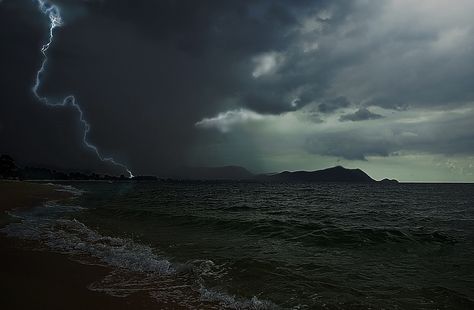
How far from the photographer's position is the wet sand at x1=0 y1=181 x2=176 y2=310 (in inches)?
260

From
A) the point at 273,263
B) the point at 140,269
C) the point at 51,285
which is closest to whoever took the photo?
the point at 51,285

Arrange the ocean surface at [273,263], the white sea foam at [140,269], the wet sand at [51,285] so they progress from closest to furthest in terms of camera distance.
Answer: the wet sand at [51,285] < the white sea foam at [140,269] < the ocean surface at [273,263]

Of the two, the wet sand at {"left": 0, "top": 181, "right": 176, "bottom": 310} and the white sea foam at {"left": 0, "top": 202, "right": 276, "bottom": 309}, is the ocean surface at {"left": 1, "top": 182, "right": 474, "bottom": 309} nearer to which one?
the white sea foam at {"left": 0, "top": 202, "right": 276, "bottom": 309}

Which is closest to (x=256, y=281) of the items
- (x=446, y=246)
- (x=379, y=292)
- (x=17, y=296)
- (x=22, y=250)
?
(x=379, y=292)

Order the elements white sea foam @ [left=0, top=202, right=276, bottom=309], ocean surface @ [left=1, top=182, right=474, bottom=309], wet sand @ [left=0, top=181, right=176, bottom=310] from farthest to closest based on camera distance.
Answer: ocean surface @ [left=1, top=182, right=474, bottom=309], white sea foam @ [left=0, top=202, right=276, bottom=309], wet sand @ [left=0, top=181, right=176, bottom=310]

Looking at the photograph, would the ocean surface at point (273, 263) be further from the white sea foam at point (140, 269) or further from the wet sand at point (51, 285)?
the wet sand at point (51, 285)

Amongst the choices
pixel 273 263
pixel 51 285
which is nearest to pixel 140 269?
pixel 51 285

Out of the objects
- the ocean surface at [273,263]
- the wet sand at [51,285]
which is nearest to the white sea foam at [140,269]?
the ocean surface at [273,263]

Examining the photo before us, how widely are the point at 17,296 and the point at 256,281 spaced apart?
5.35 m

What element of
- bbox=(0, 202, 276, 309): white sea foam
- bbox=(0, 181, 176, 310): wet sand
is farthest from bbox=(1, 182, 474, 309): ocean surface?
bbox=(0, 181, 176, 310): wet sand

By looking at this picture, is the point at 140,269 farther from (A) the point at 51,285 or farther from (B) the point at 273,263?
(B) the point at 273,263

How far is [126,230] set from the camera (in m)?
17.5

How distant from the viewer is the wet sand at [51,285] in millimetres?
6609

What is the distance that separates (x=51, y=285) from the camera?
7.75 meters
